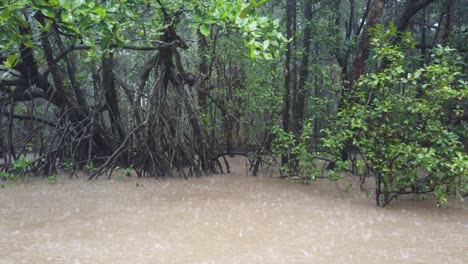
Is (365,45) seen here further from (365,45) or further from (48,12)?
(48,12)

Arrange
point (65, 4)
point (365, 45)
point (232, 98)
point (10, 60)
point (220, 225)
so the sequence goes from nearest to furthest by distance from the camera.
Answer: point (65, 4) → point (10, 60) → point (220, 225) → point (365, 45) → point (232, 98)

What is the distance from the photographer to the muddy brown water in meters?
3.46

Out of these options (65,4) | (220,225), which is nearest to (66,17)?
(65,4)

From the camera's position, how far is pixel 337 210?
497 cm

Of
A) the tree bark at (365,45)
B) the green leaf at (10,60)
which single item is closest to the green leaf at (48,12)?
the green leaf at (10,60)

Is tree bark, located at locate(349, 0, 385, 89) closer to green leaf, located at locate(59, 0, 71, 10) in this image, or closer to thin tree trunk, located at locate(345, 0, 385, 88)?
thin tree trunk, located at locate(345, 0, 385, 88)

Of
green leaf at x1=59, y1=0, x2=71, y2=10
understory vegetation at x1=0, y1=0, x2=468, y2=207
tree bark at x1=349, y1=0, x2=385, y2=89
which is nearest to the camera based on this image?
green leaf at x1=59, y1=0, x2=71, y2=10

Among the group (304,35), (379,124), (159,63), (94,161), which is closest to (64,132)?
(94,161)

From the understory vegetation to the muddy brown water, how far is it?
1.36ft

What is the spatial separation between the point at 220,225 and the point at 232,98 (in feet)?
15.9

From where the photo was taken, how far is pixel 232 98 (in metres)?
8.89

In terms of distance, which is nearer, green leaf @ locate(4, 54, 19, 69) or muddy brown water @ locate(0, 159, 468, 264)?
muddy brown water @ locate(0, 159, 468, 264)

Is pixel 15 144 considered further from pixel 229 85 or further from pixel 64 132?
pixel 229 85

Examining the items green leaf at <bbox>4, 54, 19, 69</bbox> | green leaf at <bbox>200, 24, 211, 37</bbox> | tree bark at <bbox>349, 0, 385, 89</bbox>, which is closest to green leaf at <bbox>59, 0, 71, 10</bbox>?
green leaf at <bbox>4, 54, 19, 69</bbox>
